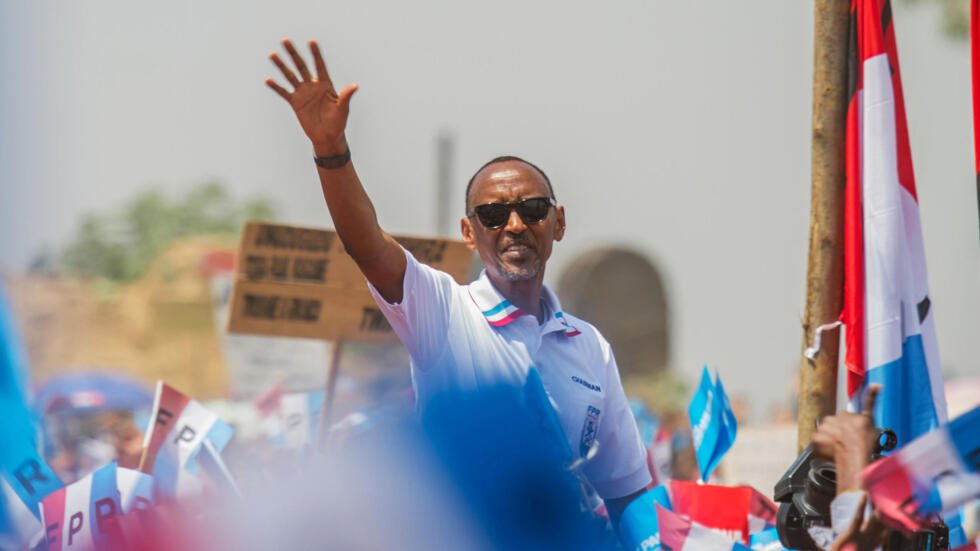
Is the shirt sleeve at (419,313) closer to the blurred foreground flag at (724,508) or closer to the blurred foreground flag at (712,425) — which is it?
the blurred foreground flag at (724,508)

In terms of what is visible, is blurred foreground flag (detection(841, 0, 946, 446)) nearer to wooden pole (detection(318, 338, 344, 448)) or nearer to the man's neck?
the man's neck

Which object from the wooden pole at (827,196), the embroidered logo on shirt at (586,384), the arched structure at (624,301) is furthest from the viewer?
the arched structure at (624,301)

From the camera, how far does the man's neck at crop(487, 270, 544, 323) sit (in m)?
4.49

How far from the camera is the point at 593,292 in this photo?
2619 centimetres

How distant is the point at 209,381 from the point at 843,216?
26116 millimetres

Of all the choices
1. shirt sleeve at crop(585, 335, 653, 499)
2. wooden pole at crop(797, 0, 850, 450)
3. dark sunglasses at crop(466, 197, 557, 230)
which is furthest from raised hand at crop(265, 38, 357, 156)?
wooden pole at crop(797, 0, 850, 450)

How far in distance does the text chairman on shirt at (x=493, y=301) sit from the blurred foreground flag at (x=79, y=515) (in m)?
1.12

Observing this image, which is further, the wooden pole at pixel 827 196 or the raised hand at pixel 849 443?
the wooden pole at pixel 827 196

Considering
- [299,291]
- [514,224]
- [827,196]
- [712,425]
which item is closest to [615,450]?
[514,224]

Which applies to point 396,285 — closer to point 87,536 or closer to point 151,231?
point 87,536

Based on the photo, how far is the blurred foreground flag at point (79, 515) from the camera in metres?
4.65

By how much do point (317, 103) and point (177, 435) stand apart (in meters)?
2.40

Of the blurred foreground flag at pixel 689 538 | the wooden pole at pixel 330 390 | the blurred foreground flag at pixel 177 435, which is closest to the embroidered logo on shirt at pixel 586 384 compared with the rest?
the blurred foreground flag at pixel 689 538

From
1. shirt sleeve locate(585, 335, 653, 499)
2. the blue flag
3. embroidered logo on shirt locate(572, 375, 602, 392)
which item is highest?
embroidered logo on shirt locate(572, 375, 602, 392)
